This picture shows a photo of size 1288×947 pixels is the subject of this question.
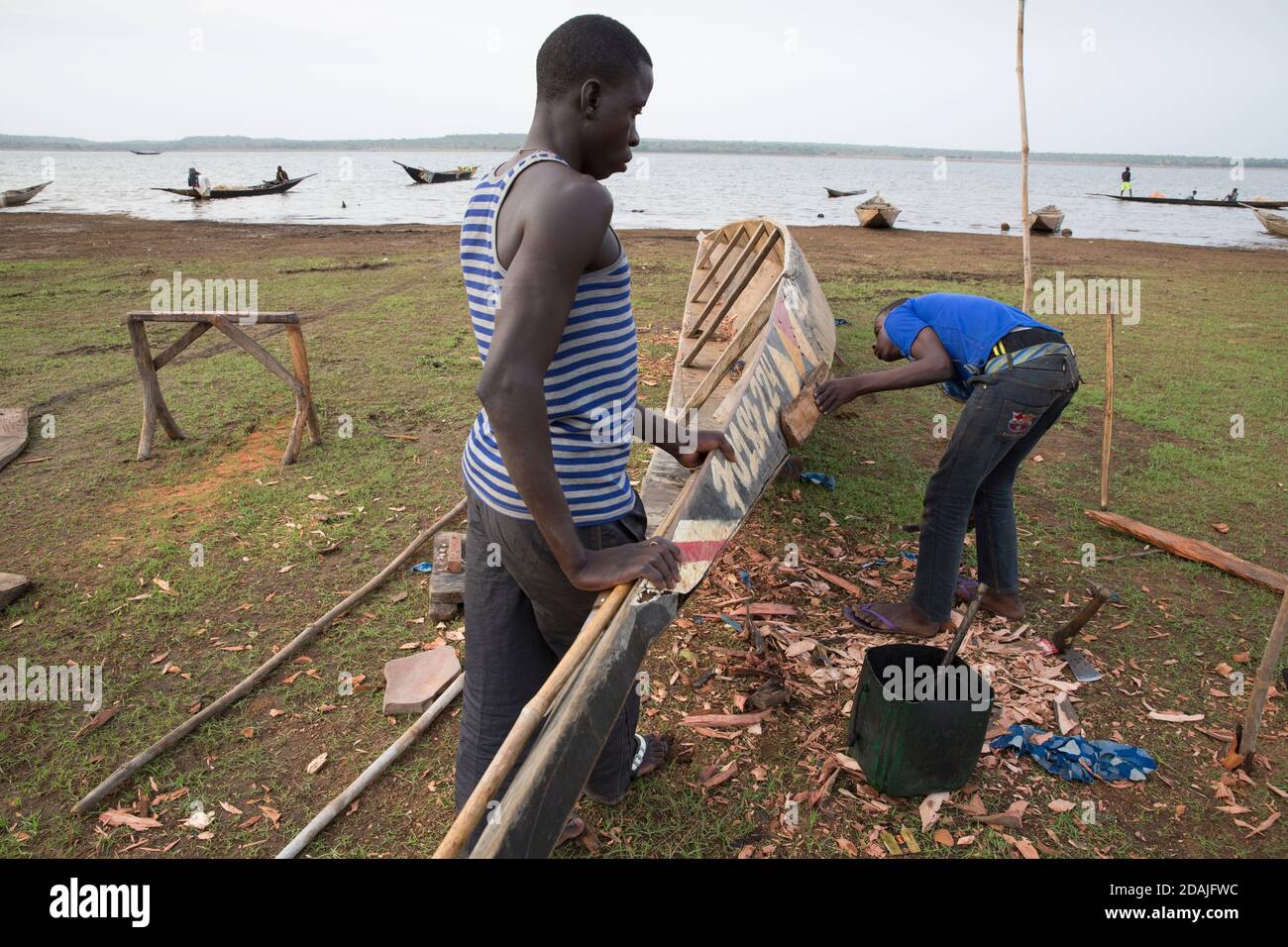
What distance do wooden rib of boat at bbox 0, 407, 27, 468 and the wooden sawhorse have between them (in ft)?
3.45

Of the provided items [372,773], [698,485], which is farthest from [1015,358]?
[372,773]

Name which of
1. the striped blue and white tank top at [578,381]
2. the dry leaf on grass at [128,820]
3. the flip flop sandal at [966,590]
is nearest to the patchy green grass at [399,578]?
the dry leaf on grass at [128,820]

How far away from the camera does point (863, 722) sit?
323 centimetres

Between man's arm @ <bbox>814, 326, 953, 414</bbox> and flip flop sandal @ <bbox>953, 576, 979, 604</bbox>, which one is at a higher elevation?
man's arm @ <bbox>814, 326, 953, 414</bbox>

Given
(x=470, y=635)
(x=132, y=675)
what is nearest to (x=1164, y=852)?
(x=470, y=635)

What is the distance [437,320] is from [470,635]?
9929mm

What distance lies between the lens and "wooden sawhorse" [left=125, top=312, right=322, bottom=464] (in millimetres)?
6355

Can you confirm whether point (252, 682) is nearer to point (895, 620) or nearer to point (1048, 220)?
point (895, 620)

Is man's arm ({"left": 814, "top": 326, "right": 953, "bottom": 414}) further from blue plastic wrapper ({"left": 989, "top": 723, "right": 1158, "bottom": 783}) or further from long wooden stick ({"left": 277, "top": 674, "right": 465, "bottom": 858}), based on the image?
long wooden stick ({"left": 277, "top": 674, "right": 465, "bottom": 858})

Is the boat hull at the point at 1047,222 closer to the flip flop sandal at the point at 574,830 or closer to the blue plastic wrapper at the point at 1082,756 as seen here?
the blue plastic wrapper at the point at 1082,756

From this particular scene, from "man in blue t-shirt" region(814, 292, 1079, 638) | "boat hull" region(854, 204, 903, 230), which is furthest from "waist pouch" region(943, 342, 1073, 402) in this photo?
"boat hull" region(854, 204, 903, 230)

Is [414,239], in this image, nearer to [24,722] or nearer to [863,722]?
[24,722]

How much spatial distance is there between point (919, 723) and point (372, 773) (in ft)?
7.79

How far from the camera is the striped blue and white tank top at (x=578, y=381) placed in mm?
1706
